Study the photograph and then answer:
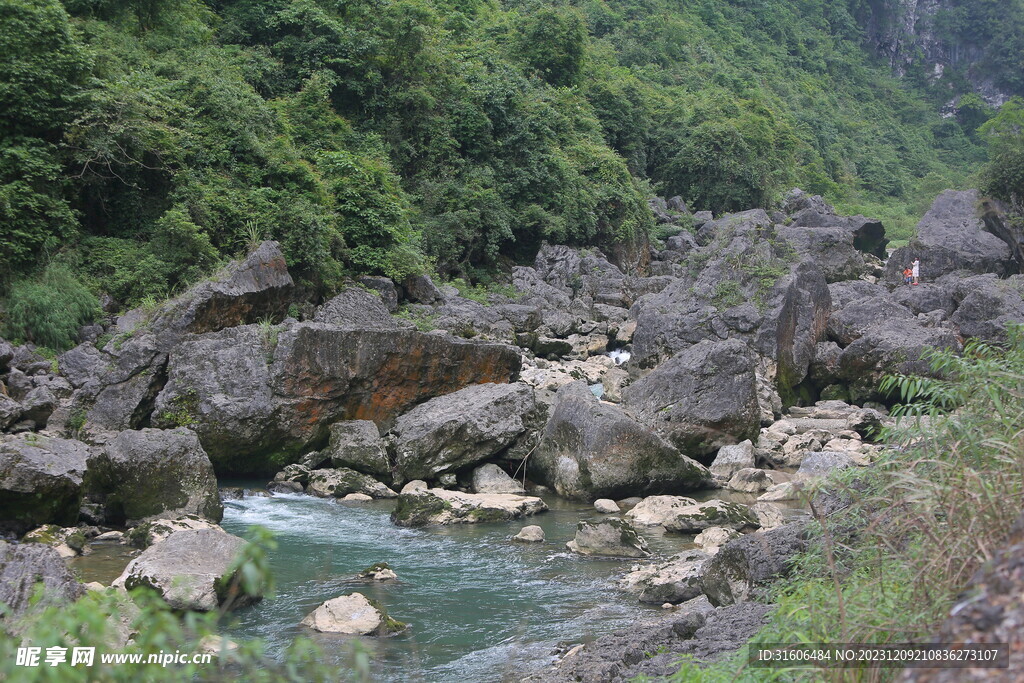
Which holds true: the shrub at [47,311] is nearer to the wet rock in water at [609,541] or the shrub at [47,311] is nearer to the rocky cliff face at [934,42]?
the wet rock in water at [609,541]

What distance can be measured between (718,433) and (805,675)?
1117cm

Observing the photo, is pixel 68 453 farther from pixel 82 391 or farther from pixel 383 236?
pixel 383 236

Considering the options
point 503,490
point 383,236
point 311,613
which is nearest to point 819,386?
point 503,490

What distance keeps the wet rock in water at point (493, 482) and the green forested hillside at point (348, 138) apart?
7415mm

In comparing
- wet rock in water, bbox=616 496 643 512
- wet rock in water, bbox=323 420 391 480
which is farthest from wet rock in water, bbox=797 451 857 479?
wet rock in water, bbox=323 420 391 480

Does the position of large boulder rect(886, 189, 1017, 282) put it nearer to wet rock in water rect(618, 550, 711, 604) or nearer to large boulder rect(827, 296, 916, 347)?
large boulder rect(827, 296, 916, 347)

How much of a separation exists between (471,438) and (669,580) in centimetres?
544

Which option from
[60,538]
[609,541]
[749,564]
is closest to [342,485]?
[60,538]

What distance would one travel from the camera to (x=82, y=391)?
12961mm

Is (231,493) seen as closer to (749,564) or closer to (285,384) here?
(285,384)

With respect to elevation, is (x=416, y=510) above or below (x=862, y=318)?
below

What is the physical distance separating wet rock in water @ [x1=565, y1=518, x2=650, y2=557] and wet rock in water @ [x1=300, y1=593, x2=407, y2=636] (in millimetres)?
3269

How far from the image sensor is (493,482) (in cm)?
1330

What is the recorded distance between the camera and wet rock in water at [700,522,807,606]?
7.04 metres
